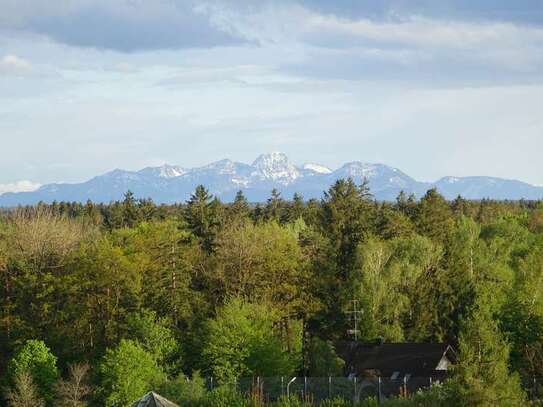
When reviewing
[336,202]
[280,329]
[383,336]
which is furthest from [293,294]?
[336,202]

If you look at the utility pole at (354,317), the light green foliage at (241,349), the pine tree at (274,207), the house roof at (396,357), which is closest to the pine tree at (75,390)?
the light green foliage at (241,349)

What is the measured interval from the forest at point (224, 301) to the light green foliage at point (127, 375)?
0.07 meters

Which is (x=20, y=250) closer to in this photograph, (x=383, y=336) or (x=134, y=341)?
(x=134, y=341)

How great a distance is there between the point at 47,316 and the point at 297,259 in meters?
18.3

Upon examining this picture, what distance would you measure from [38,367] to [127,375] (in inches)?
306

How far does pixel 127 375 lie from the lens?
174 ft

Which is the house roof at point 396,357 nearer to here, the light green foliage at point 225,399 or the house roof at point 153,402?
the light green foliage at point 225,399

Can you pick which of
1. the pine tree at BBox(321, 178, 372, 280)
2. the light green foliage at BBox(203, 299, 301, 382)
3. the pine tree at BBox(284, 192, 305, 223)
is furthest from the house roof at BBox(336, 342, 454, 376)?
the pine tree at BBox(284, 192, 305, 223)

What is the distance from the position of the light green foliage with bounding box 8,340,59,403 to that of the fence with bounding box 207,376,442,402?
13041 millimetres

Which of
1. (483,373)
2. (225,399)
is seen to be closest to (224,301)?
(225,399)

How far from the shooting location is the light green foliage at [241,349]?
5684 cm

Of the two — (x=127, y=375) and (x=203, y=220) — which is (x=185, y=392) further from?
(x=203, y=220)

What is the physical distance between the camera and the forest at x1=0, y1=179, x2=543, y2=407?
56344 millimetres

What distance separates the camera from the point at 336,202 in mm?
81750
